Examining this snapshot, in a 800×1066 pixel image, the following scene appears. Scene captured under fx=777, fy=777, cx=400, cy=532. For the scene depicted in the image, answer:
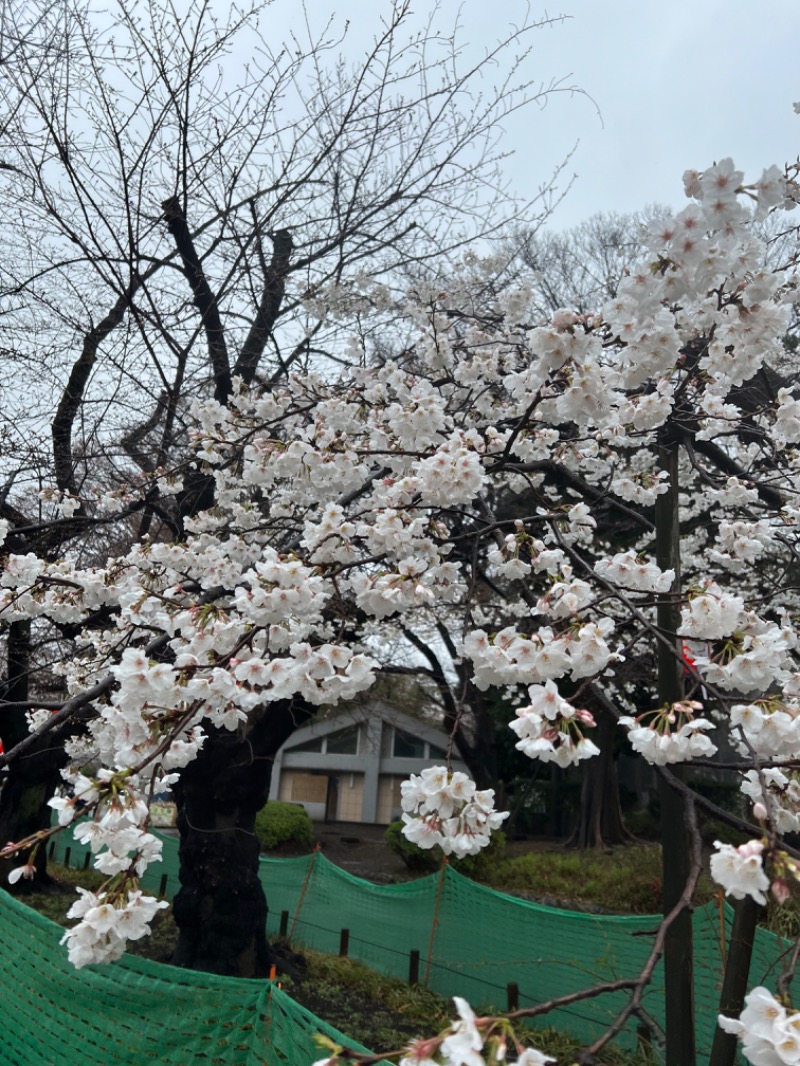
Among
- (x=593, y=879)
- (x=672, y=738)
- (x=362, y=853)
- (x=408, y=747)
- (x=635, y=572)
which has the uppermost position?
(x=635, y=572)

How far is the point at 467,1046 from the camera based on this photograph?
1165mm

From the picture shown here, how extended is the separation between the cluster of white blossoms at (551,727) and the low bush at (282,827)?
1573 centimetres

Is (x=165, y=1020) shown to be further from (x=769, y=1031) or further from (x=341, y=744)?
(x=341, y=744)

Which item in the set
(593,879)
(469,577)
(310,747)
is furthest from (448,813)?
(310,747)

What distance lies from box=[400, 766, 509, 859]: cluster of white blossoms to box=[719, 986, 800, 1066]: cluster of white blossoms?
2.82 ft

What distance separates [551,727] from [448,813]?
0.42 metres

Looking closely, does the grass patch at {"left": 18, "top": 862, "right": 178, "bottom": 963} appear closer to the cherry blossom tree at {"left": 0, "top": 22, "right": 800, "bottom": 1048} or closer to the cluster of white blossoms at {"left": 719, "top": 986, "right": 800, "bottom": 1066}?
the cherry blossom tree at {"left": 0, "top": 22, "right": 800, "bottom": 1048}

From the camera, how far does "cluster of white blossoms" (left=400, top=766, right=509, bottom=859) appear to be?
6.81ft

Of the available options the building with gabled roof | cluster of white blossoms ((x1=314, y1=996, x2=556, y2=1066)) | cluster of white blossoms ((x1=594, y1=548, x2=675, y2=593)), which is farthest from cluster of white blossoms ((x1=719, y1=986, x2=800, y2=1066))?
the building with gabled roof

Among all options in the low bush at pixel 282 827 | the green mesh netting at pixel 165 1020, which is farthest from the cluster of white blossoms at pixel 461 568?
the low bush at pixel 282 827

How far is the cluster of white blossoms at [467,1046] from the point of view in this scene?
3.80 feet

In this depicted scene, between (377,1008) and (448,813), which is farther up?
(448,813)

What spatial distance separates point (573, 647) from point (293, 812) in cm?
1707

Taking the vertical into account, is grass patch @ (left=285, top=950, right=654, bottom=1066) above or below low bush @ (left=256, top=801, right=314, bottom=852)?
above
